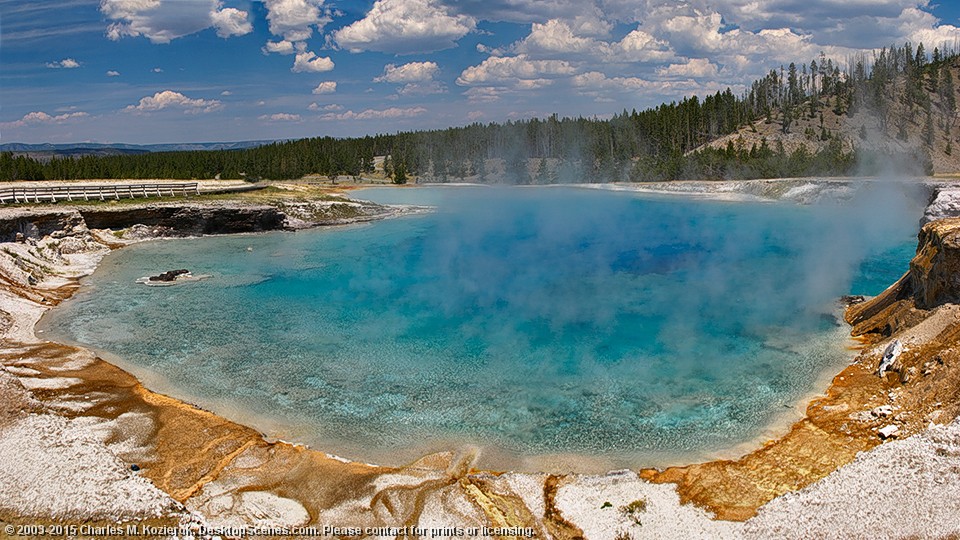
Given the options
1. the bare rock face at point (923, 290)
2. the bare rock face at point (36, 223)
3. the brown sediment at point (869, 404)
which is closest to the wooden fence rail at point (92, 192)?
the bare rock face at point (36, 223)

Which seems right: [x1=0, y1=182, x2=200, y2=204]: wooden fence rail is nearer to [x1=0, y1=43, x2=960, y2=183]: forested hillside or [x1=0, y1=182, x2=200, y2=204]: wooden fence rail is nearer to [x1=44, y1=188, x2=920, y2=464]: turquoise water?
[x1=44, y1=188, x2=920, y2=464]: turquoise water

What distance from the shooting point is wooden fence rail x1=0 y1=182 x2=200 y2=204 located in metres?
40.0

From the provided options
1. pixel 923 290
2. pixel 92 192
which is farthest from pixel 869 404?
pixel 92 192

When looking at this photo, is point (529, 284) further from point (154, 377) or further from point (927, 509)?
point (927, 509)

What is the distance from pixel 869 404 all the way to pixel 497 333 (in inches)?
450

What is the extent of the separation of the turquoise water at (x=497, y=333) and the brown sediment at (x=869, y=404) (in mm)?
1058

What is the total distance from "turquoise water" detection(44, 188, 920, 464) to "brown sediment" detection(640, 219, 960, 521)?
3.47 ft

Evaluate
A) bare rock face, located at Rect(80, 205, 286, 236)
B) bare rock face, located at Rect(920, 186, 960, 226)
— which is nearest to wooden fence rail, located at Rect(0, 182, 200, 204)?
bare rock face, located at Rect(80, 205, 286, 236)

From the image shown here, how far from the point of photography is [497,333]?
21859 millimetres

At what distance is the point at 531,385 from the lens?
17109 millimetres

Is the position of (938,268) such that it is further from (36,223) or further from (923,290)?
(36,223)

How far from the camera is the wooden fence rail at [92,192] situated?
4003cm

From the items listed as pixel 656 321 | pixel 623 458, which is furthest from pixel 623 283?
pixel 623 458

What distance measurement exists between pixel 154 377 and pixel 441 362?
8409 mm
